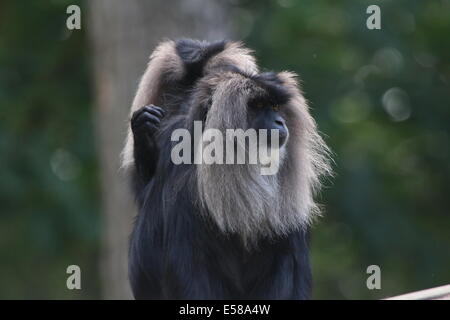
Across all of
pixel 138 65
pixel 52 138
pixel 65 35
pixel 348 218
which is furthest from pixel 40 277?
pixel 138 65

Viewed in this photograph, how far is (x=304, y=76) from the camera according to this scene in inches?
524

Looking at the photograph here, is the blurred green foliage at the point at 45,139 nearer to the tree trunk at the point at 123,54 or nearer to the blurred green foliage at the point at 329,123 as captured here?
the blurred green foliage at the point at 329,123

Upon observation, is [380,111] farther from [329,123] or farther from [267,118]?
[267,118]

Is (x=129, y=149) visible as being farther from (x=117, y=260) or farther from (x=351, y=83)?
(x=351, y=83)

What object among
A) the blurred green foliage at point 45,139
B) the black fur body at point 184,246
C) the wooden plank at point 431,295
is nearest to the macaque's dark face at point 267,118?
the black fur body at point 184,246

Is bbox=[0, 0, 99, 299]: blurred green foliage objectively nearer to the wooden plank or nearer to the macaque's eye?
the macaque's eye

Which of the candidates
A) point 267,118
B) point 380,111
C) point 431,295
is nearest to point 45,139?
point 380,111

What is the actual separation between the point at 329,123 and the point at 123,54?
3.77 meters

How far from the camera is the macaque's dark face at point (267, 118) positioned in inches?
228

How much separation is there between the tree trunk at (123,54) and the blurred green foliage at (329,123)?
2.50 meters

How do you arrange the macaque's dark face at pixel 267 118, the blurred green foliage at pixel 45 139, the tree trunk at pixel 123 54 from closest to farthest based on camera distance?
the macaque's dark face at pixel 267 118 < the tree trunk at pixel 123 54 < the blurred green foliage at pixel 45 139

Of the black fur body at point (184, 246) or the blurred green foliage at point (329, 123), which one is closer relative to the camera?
the black fur body at point (184, 246)

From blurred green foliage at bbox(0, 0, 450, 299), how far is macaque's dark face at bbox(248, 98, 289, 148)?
6.78 metres

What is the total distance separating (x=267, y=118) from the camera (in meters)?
5.83
